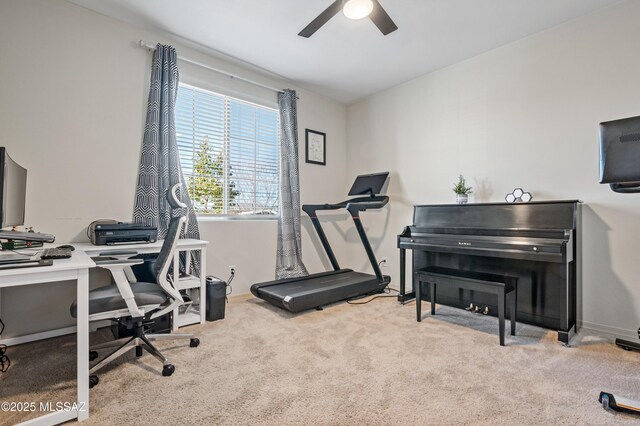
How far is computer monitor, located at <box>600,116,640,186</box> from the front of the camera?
1.74 meters

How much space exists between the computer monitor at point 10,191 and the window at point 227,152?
1.38 meters

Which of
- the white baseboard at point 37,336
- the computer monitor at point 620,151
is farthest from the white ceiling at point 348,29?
the white baseboard at point 37,336

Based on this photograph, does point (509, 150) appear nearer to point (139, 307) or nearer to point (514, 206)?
point (514, 206)

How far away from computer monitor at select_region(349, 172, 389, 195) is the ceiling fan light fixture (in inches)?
86.8

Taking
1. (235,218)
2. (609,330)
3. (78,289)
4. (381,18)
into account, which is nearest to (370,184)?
(235,218)

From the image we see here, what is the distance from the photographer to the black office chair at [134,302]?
1.72 m

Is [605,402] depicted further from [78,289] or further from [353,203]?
[353,203]

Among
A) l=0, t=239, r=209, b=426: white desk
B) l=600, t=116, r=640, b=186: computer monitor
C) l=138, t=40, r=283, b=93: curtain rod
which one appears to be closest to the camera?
l=0, t=239, r=209, b=426: white desk

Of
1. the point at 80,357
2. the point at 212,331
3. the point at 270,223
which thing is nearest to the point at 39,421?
the point at 80,357

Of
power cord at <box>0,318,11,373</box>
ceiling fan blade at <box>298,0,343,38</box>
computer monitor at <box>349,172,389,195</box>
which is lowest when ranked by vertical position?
power cord at <box>0,318,11,373</box>

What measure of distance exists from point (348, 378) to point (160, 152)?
2.57 metres

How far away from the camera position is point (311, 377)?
1.84m

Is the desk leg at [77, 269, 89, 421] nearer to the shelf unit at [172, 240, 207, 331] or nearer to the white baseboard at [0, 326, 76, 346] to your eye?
the shelf unit at [172, 240, 207, 331]

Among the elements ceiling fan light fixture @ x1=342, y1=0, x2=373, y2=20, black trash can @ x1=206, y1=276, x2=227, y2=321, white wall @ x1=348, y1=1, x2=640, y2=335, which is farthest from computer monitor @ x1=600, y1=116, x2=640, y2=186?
black trash can @ x1=206, y1=276, x2=227, y2=321
